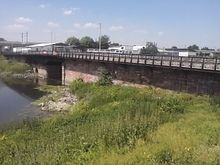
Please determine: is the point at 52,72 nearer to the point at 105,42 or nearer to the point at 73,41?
the point at 105,42

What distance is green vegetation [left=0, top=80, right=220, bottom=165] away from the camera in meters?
16.2

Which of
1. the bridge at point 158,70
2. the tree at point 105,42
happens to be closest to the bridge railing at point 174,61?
the bridge at point 158,70

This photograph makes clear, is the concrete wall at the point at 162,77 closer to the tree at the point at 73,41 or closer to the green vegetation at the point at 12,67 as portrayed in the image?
the green vegetation at the point at 12,67

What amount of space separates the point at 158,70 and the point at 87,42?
107 meters

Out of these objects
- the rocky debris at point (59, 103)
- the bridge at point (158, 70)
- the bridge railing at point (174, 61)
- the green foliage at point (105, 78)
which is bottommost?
the rocky debris at point (59, 103)

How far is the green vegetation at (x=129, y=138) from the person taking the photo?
16.2 m

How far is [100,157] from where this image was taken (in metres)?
16.8

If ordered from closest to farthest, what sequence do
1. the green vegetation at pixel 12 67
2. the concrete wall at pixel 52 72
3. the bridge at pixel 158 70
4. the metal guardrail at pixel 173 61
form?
the metal guardrail at pixel 173 61 < the bridge at pixel 158 70 < the concrete wall at pixel 52 72 < the green vegetation at pixel 12 67

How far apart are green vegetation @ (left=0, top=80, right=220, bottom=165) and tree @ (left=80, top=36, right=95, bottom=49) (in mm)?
116704

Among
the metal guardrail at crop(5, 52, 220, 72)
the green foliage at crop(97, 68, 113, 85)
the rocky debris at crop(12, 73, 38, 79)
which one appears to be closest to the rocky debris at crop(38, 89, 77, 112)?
the green foliage at crop(97, 68, 113, 85)

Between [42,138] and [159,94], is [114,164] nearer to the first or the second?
[42,138]

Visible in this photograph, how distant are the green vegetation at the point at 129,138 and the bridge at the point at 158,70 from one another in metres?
4.83

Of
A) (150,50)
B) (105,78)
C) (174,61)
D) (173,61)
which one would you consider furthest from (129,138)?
(150,50)

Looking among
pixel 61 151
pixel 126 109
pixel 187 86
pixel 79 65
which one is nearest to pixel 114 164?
pixel 61 151
